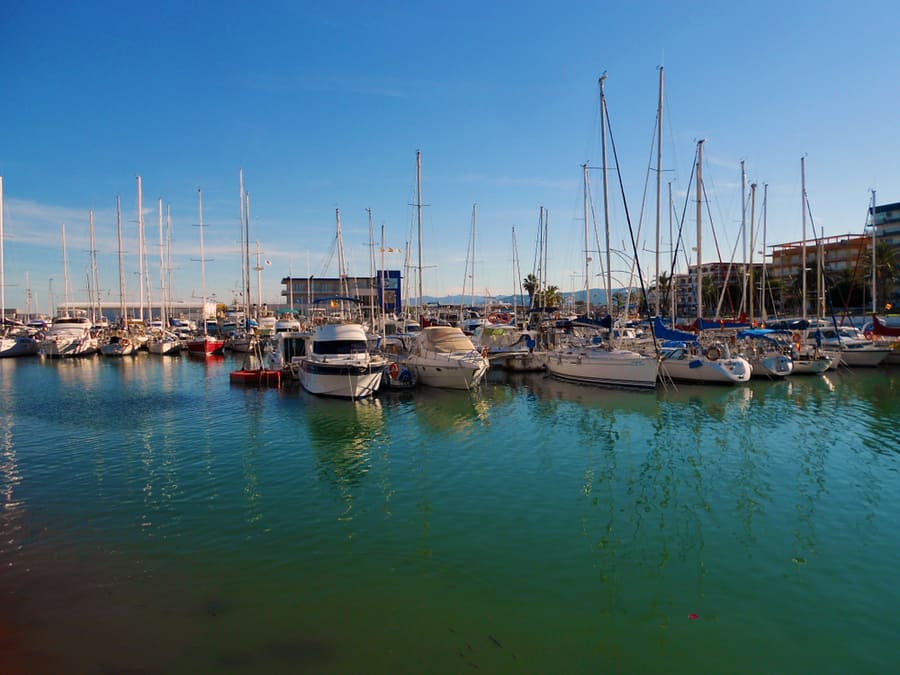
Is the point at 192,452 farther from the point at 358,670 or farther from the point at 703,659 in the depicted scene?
the point at 703,659

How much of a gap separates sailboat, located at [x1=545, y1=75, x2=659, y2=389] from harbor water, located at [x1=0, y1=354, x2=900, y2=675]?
27.0 feet

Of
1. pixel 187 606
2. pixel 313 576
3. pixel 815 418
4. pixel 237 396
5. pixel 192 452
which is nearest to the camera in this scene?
pixel 187 606

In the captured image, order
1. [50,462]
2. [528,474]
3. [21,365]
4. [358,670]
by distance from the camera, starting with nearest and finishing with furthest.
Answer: [358,670] → [528,474] → [50,462] → [21,365]

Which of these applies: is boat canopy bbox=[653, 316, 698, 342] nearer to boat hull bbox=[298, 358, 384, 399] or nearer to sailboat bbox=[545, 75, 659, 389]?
sailboat bbox=[545, 75, 659, 389]

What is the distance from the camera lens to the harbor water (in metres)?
8.05

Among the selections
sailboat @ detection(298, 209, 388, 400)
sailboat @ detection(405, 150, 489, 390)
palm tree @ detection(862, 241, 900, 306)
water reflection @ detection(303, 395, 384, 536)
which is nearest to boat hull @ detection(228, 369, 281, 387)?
sailboat @ detection(298, 209, 388, 400)

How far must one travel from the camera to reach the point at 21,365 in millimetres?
50969

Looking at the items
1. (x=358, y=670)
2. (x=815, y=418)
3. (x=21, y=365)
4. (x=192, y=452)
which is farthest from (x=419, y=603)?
(x=21, y=365)

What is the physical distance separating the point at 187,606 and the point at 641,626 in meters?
7.20

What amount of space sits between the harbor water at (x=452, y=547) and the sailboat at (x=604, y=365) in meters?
8.24

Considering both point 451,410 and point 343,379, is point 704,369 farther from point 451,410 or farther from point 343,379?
Result: point 343,379

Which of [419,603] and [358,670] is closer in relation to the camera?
[358,670]

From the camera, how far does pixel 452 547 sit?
1135 centimetres

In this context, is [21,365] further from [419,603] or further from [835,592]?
[835,592]
